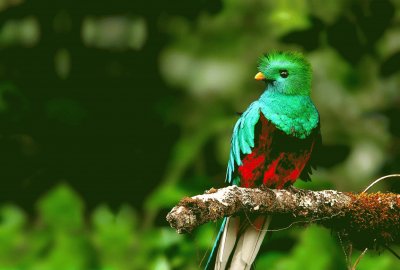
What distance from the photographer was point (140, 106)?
5391mm

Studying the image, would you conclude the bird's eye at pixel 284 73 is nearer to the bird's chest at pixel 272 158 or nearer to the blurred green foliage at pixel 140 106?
the bird's chest at pixel 272 158

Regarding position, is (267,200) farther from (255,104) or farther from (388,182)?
(388,182)

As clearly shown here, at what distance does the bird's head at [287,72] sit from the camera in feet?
14.2

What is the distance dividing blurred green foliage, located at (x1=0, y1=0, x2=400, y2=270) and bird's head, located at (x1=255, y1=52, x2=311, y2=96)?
514mm

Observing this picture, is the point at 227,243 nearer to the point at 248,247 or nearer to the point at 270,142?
the point at 248,247

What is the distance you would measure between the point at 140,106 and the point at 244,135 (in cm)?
133

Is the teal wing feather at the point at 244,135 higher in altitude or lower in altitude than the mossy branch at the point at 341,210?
higher

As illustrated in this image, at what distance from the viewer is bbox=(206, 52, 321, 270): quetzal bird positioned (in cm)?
418

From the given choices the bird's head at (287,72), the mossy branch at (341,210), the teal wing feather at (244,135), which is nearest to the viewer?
the mossy branch at (341,210)

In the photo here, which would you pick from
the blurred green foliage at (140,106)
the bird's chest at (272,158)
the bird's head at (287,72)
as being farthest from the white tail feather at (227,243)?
the bird's head at (287,72)

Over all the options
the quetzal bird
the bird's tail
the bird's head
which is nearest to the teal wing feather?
the quetzal bird

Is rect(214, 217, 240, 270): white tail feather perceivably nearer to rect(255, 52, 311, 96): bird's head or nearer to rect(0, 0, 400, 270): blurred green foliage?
rect(0, 0, 400, 270): blurred green foliage

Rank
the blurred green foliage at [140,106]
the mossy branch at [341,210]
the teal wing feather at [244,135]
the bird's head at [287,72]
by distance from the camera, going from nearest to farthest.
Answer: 1. the mossy branch at [341,210]
2. the teal wing feather at [244,135]
3. the bird's head at [287,72]
4. the blurred green foliage at [140,106]

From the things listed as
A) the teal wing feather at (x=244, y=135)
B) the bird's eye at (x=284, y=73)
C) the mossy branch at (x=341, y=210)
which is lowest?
the mossy branch at (x=341, y=210)
